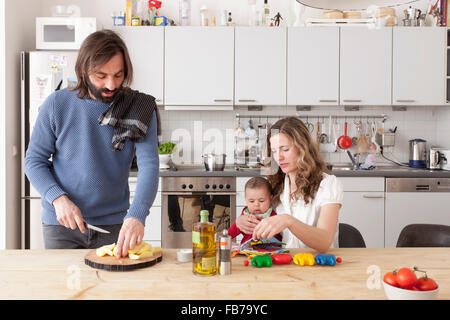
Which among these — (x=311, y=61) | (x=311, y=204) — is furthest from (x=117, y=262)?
(x=311, y=61)

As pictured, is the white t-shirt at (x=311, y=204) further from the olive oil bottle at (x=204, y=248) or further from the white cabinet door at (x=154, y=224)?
the white cabinet door at (x=154, y=224)

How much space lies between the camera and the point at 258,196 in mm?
1914

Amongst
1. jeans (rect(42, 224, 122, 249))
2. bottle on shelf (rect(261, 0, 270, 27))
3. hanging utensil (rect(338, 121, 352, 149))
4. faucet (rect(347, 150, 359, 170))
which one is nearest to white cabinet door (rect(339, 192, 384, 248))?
faucet (rect(347, 150, 359, 170))

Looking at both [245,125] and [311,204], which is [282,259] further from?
[245,125]

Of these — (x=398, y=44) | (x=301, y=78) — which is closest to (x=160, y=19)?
(x=301, y=78)

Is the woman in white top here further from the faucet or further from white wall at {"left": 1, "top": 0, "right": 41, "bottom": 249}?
white wall at {"left": 1, "top": 0, "right": 41, "bottom": 249}

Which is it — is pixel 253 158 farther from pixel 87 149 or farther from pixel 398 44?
pixel 87 149

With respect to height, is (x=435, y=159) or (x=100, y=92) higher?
(x=100, y=92)

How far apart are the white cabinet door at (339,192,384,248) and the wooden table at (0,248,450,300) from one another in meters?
1.94

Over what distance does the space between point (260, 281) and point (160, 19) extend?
9.64ft

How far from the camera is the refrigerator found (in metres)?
3.35

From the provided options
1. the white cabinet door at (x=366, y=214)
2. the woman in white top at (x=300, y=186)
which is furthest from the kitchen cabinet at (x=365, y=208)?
the woman in white top at (x=300, y=186)

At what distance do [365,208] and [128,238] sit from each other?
2.51 metres
